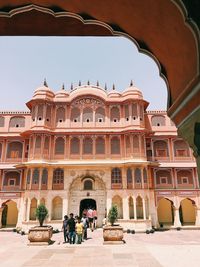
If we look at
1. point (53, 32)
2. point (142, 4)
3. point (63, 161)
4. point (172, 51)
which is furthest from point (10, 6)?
point (63, 161)

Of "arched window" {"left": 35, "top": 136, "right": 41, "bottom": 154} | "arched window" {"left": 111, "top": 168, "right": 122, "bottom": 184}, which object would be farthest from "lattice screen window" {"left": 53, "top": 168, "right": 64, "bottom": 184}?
"arched window" {"left": 111, "top": 168, "right": 122, "bottom": 184}

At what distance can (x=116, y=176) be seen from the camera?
22531 mm

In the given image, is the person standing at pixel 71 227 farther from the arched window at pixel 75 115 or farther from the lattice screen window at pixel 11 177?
the arched window at pixel 75 115

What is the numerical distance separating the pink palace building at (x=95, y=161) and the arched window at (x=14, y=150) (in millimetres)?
100

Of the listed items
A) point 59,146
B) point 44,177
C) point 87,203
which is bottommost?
point 87,203

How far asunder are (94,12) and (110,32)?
556 millimetres

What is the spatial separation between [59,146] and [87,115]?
4.33m

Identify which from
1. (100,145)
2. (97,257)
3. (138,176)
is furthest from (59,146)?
(97,257)

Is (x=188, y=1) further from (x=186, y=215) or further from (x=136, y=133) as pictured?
(x=186, y=215)

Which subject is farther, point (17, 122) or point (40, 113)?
point (17, 122)

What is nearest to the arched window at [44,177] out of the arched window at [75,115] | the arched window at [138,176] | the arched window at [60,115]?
the arched window at [60,115]

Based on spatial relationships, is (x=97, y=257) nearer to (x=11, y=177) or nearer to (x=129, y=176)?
(x=129, y=176)

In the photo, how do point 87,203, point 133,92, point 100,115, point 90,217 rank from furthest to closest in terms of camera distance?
point 133,92 → point 100,115 → point 87,203 → point 90,217

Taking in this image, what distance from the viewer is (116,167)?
2258 cm
